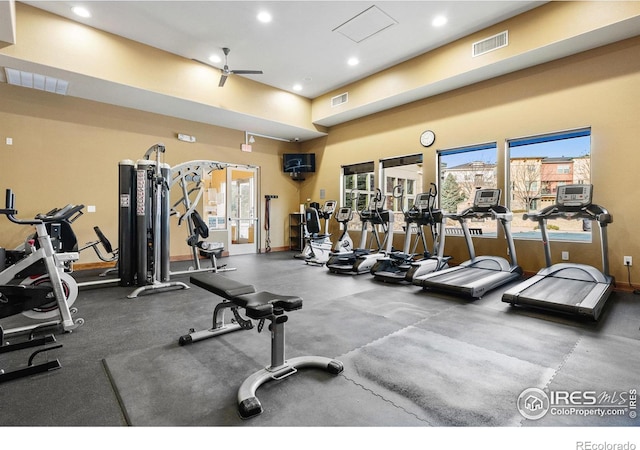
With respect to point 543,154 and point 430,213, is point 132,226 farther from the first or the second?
point 543,154

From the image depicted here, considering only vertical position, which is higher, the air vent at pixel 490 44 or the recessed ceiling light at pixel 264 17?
the recessed ceiling light at pixel 264 17

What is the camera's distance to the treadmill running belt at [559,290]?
354 centimetres

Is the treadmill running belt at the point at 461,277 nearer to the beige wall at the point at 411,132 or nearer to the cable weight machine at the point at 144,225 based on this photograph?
the beige wall at the point at 411,132

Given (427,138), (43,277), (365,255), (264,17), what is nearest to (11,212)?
(43,277)

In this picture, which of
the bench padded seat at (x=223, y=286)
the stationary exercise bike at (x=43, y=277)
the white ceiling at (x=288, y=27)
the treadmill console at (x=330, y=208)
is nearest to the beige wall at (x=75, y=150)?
the white ceiling at (x=288, y=27)

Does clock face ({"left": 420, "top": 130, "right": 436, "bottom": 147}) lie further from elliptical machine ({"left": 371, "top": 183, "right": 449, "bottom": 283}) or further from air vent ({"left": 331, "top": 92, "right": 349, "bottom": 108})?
air vent ({"left": 331, "top": 92, "right": 349, "bottom": 108})

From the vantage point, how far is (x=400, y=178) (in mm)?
8617

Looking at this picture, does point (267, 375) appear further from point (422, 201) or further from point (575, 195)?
point (575, 195)

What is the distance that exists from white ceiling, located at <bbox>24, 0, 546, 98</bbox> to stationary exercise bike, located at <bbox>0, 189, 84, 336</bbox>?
4014 mm

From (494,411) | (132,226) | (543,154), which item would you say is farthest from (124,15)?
(543,154)

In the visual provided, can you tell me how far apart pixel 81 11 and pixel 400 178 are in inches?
296

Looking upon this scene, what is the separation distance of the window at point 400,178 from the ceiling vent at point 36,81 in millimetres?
6985

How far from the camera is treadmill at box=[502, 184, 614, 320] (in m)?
3.42

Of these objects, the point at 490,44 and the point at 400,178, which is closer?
the point at 490,44
